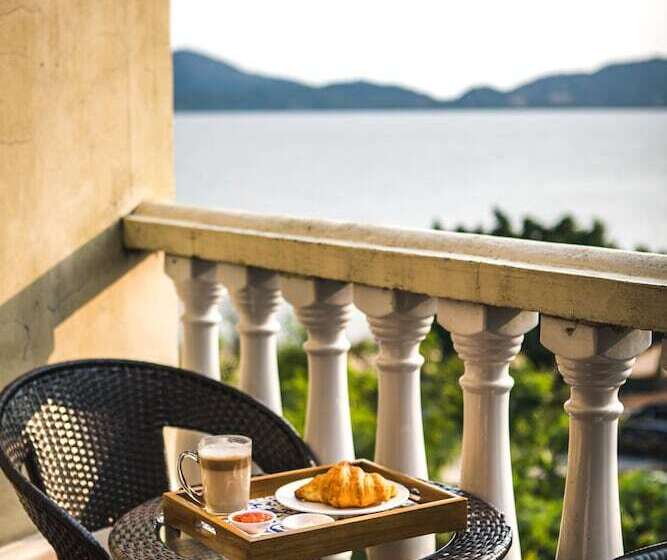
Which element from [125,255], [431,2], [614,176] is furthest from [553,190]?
[125,255]

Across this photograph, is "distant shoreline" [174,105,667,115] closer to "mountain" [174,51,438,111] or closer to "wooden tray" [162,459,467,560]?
"mountain" [174,51,438,111]

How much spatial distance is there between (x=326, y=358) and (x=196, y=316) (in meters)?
0.38

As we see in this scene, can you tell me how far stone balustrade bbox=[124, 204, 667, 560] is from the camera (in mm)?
1452

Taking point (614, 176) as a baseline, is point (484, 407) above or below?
above

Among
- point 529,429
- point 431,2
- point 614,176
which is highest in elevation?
point 431,2

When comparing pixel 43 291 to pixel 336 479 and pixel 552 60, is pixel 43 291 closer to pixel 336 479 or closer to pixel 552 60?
pixel 336 479

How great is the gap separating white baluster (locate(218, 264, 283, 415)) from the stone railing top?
1.8 inches

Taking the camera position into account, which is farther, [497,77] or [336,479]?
[497,77]

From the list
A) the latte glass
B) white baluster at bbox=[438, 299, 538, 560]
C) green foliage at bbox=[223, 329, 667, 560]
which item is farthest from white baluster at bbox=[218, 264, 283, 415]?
green foliage at bbox=[223, 329, 667, 560]

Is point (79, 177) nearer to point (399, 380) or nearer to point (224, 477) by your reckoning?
point (399, 380)

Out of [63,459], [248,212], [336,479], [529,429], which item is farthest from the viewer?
[529,429]

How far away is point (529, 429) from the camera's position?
13.9 metres

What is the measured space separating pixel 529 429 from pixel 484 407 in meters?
12.5

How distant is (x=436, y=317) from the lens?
179 cm
